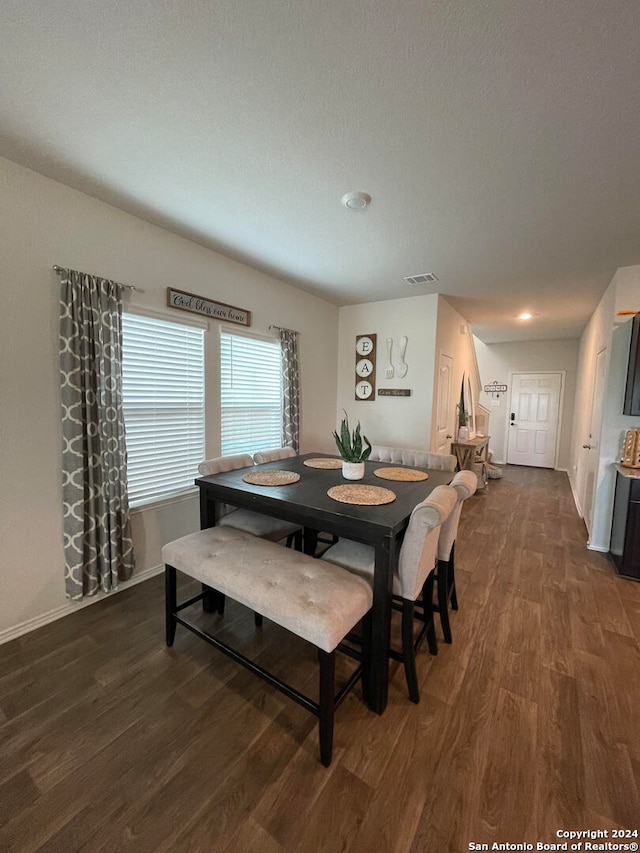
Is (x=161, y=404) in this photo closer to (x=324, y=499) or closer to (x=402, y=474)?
(x=324, y=499)

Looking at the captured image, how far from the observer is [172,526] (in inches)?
109

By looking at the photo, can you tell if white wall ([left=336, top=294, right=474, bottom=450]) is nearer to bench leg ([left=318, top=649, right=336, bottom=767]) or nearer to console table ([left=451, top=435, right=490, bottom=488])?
console table ([left=451, top=435, right=490, bottom=488])

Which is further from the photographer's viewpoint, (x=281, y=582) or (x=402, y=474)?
(x=402, y=474)

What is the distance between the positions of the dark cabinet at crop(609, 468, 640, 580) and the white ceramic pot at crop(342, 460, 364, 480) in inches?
89.4

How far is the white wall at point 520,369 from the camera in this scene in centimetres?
668

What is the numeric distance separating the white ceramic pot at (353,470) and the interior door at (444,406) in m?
2.43

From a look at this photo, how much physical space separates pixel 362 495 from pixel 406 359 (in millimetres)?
2736

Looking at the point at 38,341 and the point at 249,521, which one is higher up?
the point at 38,341

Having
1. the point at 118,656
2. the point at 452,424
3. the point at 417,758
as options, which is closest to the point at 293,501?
the point at 417,758

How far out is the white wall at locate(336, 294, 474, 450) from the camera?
4016 millimetres

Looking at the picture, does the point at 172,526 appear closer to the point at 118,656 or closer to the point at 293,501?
the point at 118,656

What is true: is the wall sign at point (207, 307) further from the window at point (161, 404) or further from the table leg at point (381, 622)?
the table leg at point (381, 622)

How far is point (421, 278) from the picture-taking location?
3463mm

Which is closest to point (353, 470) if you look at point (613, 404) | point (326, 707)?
point (326, 707)
